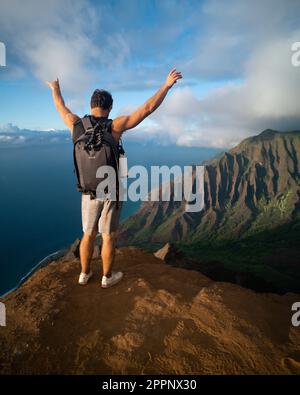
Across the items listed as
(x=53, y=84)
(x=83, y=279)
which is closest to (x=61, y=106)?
(x=53, y=84)

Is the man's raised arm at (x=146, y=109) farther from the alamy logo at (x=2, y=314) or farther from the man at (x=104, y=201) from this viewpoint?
the alamy logo at (x=2, y=314)

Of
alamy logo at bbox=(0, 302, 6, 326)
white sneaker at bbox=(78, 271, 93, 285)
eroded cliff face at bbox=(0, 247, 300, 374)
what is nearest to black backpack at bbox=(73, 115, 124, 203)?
white sneaker at bbox=(78, 271, 93, 285)

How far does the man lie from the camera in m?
6.04

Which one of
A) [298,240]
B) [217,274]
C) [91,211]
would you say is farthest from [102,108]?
[298,240]

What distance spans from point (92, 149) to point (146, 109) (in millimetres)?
1472

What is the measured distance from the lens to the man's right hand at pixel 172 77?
19.8ft

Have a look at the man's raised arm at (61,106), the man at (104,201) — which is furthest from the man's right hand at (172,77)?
the man's raised arm at (61,106)

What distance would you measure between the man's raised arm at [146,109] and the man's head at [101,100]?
1.47ft

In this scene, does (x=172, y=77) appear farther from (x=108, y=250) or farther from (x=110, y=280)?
(x=110, y=280)

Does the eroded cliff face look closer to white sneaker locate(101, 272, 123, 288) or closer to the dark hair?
white sneaker locate(101, 272, 123, 288)

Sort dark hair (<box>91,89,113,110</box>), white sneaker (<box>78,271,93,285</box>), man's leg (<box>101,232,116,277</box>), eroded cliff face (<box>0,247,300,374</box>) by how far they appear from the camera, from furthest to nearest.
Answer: white sneaker (<box>78,271,93,285</box>), man's leg (<box>101,232,116,277</box>), dark hair (<box>91,89,113,110</box>), eroded cliff face (<box>0,247,300,374</box>)

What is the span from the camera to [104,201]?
6.70 meters

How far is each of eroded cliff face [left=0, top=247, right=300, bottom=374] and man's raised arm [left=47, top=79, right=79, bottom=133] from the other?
4.23 metres
